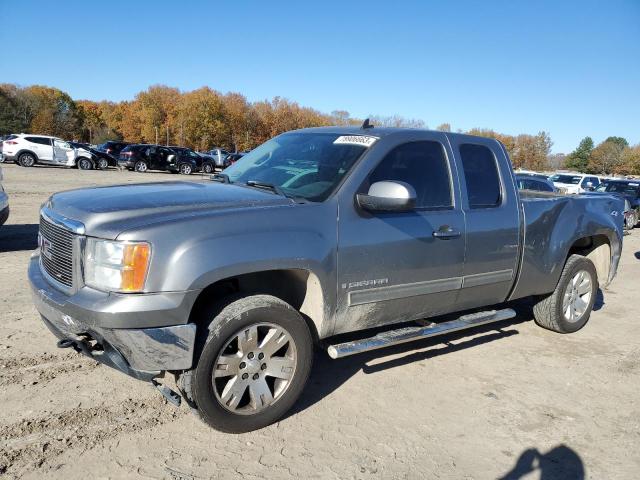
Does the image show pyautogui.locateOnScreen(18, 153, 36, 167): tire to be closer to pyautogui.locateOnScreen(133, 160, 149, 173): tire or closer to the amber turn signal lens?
pyautogui.locateOnScreen(133, 160, 149, 173): tire

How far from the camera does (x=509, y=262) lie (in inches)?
186

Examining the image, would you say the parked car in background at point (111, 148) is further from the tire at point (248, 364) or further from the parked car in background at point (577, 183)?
the tire at point (248, 364)

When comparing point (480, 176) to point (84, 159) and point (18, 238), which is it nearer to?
point (18, 238)

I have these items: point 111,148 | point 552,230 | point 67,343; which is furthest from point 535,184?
point 111,148

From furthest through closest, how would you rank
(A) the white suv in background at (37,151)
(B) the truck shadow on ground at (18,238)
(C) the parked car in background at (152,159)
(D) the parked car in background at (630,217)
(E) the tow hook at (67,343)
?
(C) the parked car in background at (152,159) < (A) the white suv in background at (37,151) < (D) the parked car in background at (630,217) < (B) the truck shadow on ground at (18,238) < (E) the tow hook at (67,343)

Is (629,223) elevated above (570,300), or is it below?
below

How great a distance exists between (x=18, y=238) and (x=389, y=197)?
765cm

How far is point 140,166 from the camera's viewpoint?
1177 inches

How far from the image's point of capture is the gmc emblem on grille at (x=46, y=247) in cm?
343

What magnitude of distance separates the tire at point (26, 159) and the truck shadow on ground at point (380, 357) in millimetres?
26634

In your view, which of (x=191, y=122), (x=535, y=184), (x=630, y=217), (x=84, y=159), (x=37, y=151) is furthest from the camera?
(x=191, y=122)

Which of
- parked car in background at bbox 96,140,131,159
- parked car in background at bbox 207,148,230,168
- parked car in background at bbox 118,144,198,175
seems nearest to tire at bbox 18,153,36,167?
parked car in background at bbox 118,144,198,175

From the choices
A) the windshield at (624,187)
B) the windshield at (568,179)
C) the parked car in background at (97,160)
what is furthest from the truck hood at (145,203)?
the parked car in background at (97,160)

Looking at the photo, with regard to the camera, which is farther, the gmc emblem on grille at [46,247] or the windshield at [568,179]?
the windshield at [568,179]
